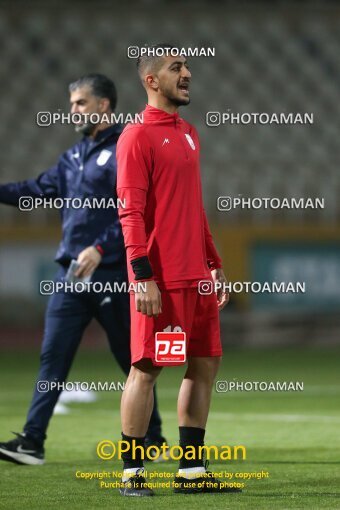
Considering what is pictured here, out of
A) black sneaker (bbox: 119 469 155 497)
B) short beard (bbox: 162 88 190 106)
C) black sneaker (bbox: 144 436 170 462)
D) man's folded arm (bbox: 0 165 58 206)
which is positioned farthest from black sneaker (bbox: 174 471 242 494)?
man's folded arm (bbox: 0 165 58 206)

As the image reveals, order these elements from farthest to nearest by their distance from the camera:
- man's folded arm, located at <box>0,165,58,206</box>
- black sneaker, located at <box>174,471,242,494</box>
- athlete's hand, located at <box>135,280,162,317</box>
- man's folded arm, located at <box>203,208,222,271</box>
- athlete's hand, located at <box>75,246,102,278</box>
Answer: man's folded arm, located at <box>0,165,58,206</box> < athlete's hand, located at <box>75,246,102,278</box> < man's folded arm, located at <box>203,208,222,271</box> < black sneaker, located at <box>174,471,242,494</box> < athlete's hand, located at <box>135,280,162,317</box>

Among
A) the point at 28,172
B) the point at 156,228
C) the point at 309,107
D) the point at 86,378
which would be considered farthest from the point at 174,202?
the point at 309,107

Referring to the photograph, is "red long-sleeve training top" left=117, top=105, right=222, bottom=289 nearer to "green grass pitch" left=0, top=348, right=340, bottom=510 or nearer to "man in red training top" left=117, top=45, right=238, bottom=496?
"man in red training top" left=117, top=45, right=238, bottom=496

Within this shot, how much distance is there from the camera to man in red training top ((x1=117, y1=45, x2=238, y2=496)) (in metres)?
4.75

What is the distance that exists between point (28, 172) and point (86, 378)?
6.60 meters

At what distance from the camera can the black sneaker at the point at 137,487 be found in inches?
189

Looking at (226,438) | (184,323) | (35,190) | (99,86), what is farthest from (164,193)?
(226,438)

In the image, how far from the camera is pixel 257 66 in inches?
706

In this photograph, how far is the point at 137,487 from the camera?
15.9 feet

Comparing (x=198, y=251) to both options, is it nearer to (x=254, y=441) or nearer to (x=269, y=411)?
(x=254, y=441)

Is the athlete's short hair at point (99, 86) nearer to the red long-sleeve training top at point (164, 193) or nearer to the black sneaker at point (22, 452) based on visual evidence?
the red long-sleeve training top at point (164, 193)

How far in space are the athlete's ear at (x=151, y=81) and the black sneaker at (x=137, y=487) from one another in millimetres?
1457

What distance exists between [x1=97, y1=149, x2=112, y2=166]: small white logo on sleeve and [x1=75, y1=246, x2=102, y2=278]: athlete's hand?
1.37 ft

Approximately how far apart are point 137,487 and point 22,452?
1201 millimetres
